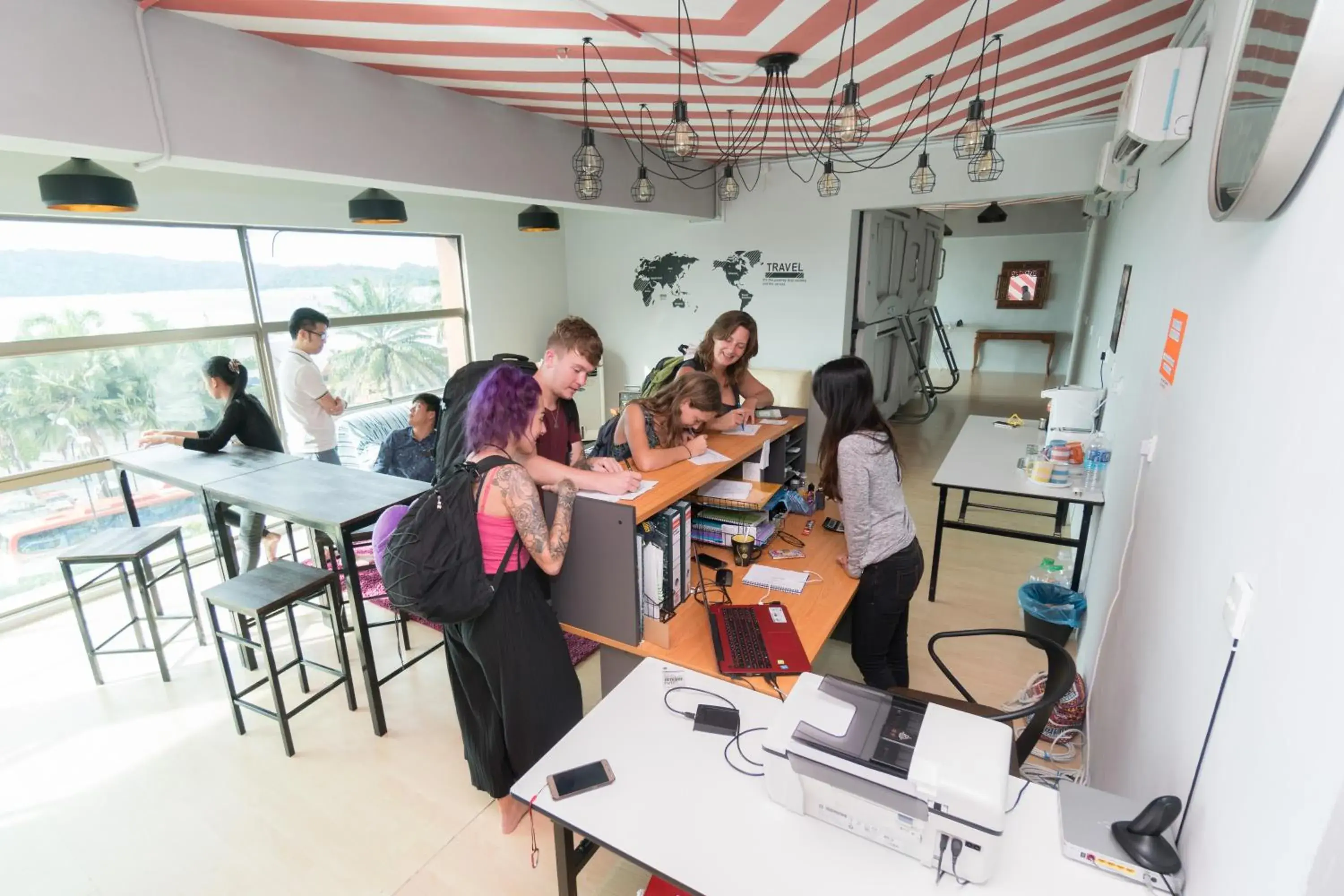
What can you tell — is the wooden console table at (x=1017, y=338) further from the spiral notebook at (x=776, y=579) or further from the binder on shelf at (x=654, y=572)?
the binder on shelf at (x=654, y=572)

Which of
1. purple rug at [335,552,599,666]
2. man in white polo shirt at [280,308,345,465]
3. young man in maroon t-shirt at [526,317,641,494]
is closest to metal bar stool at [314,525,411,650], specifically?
purple rug at [335,552,599,666]

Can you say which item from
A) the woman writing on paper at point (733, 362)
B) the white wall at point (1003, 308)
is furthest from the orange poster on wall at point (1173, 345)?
the white wall at point (1003, 308)

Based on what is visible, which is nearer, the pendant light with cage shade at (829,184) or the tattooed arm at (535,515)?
the tattooed arm at (535,515)

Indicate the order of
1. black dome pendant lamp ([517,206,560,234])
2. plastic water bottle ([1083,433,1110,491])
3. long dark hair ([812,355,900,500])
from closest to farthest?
long dark hair ([812,355,900,500]), plastic water bottle ([1083,433,1110,491]), black dome pendant lamp ([517,206,560,234])

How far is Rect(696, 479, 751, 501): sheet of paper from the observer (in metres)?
2.39

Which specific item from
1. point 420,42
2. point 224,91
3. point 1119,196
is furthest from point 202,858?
point 1119,196

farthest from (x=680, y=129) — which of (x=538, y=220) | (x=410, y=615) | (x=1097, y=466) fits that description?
(x=538, y=220)

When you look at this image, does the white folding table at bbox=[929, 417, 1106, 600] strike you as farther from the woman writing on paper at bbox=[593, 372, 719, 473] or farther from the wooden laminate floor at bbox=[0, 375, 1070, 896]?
the woman writing on paper at bbox=[593, 372, 719, 473]

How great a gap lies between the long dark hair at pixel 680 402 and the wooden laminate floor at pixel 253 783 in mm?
1371

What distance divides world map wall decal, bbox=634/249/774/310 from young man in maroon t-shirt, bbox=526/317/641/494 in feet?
11.8

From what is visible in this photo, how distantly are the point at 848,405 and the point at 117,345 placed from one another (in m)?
4.32

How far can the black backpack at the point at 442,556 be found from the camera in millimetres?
1656

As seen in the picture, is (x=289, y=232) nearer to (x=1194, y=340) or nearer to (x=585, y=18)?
(x=585, y=18)

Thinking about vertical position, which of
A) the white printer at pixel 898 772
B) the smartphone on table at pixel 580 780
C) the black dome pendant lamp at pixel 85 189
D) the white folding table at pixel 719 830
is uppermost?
the black dome pendant lamp at pixel 85 189
